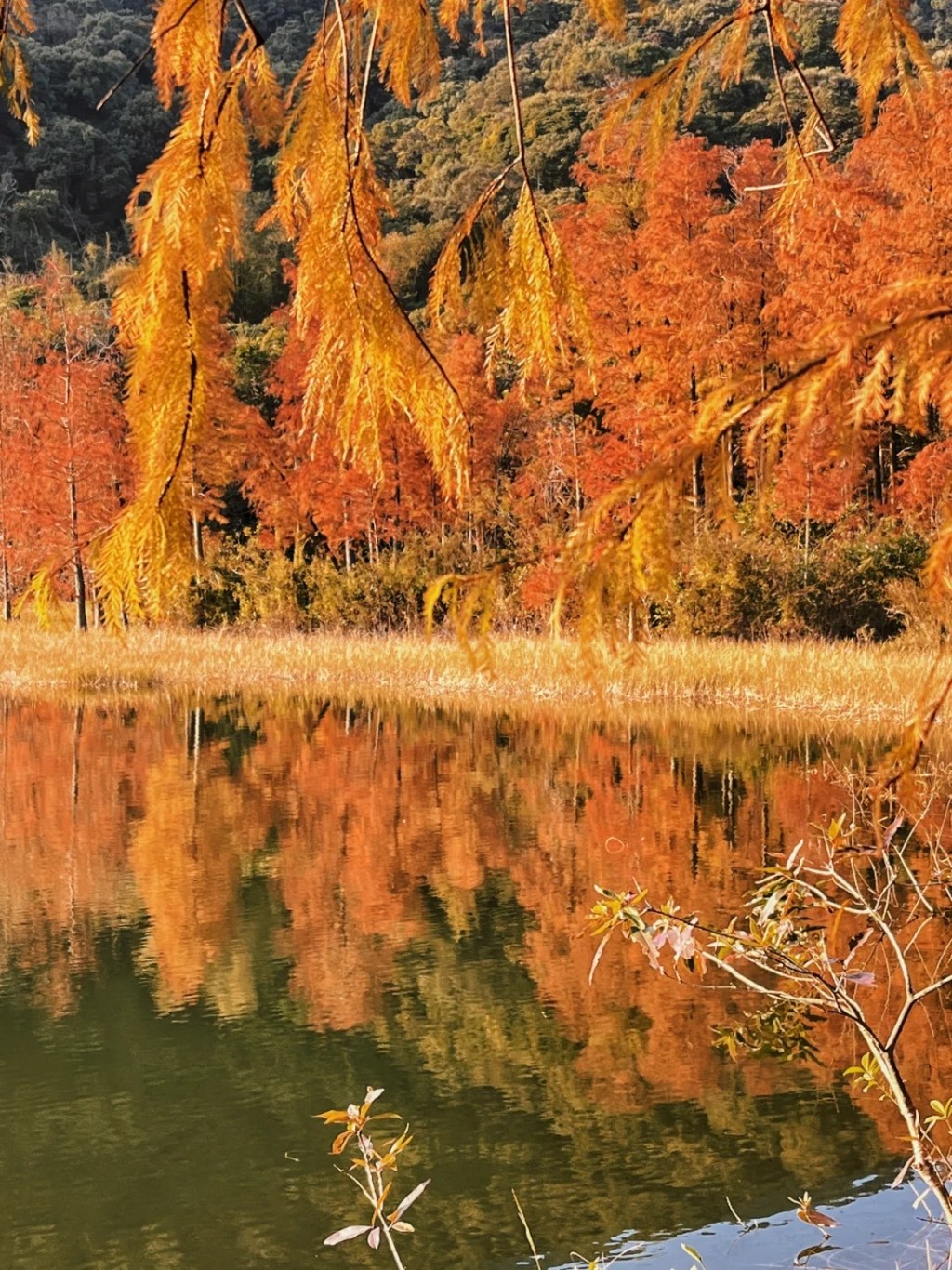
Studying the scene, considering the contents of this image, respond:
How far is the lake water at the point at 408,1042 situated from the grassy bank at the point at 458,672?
358cm

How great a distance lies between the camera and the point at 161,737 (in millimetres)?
18281

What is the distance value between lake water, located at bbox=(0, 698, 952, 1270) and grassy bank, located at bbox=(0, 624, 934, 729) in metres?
3.58

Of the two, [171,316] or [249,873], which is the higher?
[171,316]

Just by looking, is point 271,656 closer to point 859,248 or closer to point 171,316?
point 859,248

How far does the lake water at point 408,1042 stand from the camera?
5652 mm

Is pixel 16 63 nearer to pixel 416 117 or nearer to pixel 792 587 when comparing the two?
pixel 792 587

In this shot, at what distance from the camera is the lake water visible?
18.5 ft

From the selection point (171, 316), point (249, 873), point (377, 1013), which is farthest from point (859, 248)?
point (171, 316)

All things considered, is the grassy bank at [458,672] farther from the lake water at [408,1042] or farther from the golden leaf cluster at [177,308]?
the golden leaf cluster at [177,308]

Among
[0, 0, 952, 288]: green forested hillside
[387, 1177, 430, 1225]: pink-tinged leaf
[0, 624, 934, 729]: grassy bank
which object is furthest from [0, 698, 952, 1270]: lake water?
[0, 0, 952, 288]: green forested hillside

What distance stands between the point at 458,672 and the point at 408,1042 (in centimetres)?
1412

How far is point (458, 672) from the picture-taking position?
70.5 feet

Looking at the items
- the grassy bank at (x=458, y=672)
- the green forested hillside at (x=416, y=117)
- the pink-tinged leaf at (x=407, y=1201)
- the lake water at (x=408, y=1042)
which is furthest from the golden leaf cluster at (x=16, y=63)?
the green forested hillside at (x=416, y=117)

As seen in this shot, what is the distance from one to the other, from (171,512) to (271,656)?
72.6ft
